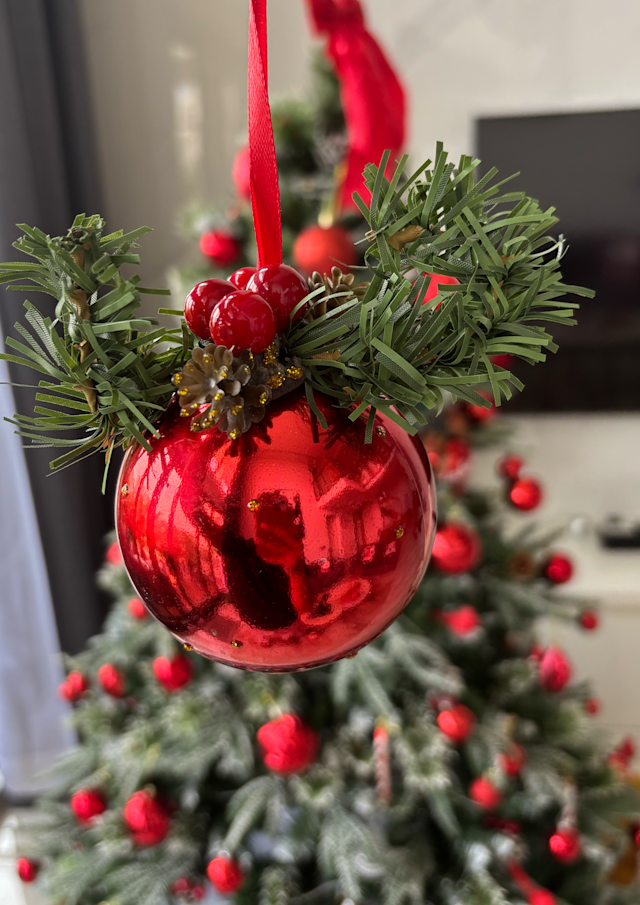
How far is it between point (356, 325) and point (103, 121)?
1.48 meters

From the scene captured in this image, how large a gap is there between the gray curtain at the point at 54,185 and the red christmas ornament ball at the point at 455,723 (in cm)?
77

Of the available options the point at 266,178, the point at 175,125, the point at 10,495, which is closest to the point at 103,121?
the point at 175,125

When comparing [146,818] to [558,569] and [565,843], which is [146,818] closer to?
[565,843]

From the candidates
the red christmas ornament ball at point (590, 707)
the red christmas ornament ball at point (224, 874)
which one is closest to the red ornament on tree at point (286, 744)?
the red christmas ornament ball at point (224, 874)

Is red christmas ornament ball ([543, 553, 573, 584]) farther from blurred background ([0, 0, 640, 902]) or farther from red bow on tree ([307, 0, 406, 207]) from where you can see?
red bow on tree ([307, 0, 406, 207])

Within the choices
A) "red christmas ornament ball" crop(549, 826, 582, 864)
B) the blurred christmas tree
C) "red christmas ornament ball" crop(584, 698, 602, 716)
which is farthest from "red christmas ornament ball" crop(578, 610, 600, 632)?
"red christmas ornament ball" crop(549, 826, 582, 864)

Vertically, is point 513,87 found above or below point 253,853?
above

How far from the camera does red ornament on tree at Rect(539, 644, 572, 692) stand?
2.88 ft

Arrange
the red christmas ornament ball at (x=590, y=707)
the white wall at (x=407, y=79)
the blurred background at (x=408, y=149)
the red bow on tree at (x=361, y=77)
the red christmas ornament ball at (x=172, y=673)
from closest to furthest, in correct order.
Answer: the red bow on tree at (x=361, y=77) → the red christmas ornament ball at (x=172, y=673) → the red christmas ornament ball at (x=590, y=707) → the blurred background at (x=408, y=149) → the white wall at (x=407, y=79)

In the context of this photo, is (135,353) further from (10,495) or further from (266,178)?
(10,495)

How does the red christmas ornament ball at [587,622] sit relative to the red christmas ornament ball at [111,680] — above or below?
above

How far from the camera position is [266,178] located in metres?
0.28

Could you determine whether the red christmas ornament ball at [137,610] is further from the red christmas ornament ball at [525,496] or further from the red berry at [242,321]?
the red berry at [242,321]

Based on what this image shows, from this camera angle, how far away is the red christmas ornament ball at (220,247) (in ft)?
2.98
